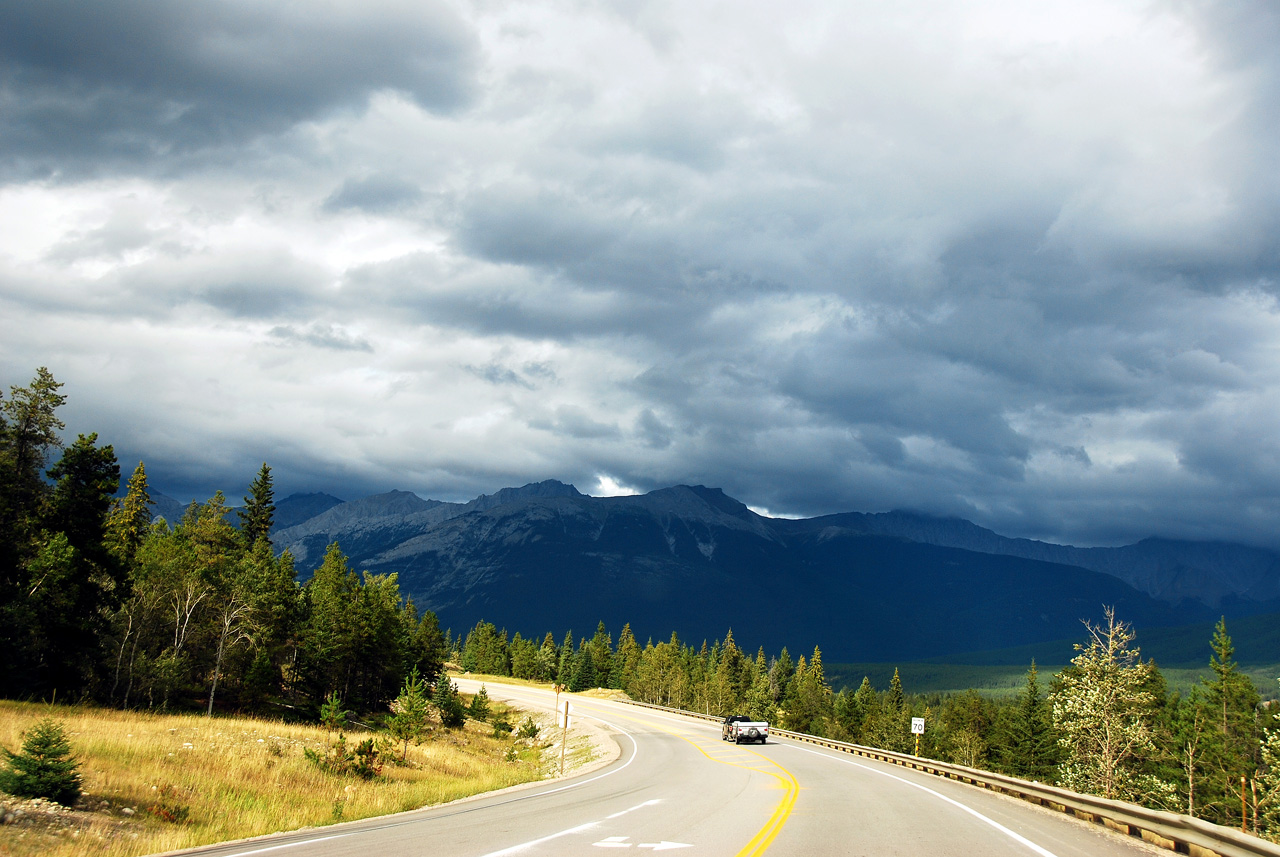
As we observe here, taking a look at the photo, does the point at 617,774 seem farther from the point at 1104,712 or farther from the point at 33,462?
the point at 33,462

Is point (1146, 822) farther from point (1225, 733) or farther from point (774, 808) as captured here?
→ point (1225, 733)

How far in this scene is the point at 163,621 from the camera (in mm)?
48750

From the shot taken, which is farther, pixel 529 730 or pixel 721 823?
pixel 529 730

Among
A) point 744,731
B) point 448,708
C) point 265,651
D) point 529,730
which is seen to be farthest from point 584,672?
point 744,731

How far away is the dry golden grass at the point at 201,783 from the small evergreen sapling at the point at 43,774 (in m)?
0.78

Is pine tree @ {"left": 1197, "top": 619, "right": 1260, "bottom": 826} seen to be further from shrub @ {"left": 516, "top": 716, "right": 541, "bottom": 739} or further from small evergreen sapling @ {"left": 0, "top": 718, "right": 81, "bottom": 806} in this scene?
small evergreen sapling @ {"left": 0, "top": 718, "right": 81, "bottom": 806}

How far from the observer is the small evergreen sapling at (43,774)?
14.2 metres

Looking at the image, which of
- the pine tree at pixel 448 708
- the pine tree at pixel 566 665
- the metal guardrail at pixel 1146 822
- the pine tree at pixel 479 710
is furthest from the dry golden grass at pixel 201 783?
the pine tree at pixel 566 665

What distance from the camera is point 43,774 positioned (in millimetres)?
14352

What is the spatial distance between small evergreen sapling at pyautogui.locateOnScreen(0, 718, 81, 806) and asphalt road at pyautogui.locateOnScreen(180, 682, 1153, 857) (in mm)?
4723

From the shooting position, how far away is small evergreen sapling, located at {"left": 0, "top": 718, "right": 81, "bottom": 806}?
14.2 metres

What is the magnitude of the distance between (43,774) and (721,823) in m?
13.2

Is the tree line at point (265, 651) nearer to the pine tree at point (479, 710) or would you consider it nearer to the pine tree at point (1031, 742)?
the pine tree at point (1031, 742)

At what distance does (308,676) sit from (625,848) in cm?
5529
